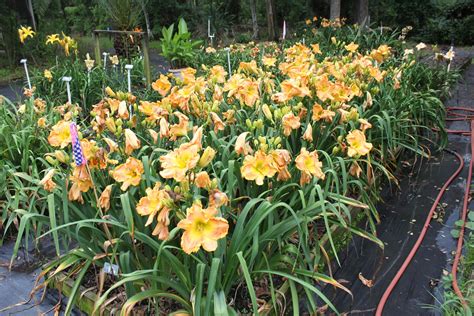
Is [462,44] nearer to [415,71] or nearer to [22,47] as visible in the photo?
[415,71]

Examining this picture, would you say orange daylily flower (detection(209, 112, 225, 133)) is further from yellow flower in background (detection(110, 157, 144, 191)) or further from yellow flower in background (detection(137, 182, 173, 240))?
yellow flower in background (detection(137, 182, 173, 240))

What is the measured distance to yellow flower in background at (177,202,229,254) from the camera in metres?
1.25

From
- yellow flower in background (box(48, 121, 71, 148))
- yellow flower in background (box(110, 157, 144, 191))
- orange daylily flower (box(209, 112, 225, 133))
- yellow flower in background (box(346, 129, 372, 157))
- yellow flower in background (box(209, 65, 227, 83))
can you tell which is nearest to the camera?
yellow flower in background (box(110, 157, 144, 191))

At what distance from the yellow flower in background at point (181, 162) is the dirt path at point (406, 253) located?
3.31 feet

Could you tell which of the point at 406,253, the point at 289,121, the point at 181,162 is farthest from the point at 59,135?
the point at 406,253

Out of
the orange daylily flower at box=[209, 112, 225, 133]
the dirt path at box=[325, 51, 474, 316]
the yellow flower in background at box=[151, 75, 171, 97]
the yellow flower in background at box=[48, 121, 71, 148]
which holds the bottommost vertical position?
the dirt path at box=[325, 51, 474, 316]

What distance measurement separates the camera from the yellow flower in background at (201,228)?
125 cm

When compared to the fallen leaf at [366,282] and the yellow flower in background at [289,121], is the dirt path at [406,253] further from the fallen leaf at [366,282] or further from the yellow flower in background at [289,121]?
the yellow flower in background at [289,121]

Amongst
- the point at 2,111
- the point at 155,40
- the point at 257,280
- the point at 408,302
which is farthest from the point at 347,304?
the point at 155,40

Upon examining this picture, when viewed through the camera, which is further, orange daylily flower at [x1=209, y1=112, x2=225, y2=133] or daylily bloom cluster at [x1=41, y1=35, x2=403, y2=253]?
orange daylily flower at [x1=209, y1=112, x2=225, y2=133]

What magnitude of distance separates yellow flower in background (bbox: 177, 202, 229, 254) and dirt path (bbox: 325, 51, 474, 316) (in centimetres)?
93

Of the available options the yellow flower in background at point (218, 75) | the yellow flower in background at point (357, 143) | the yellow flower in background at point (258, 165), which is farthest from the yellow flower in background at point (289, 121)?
the yellow flower in background at point (218, 75)

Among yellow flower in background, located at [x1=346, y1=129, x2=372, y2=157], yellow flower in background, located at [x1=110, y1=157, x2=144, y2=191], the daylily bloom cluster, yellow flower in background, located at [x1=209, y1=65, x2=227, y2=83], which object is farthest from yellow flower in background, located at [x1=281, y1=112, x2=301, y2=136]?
yellow flower in background, located at [x1=209, y1=65, x2=227, y2=83]

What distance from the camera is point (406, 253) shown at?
7.59ft
